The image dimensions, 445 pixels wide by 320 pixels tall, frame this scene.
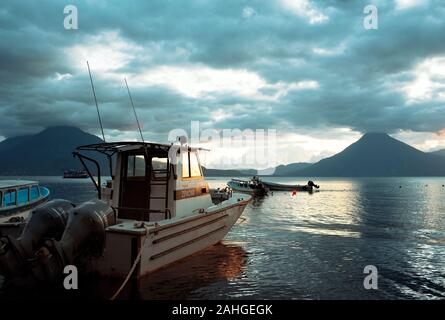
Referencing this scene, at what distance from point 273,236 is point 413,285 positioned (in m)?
9.51

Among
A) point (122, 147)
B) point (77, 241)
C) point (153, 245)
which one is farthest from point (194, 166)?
point (77, 241)

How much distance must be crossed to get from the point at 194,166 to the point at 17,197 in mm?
14979

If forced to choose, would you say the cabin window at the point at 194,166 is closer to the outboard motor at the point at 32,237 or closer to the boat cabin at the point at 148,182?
the boat cabin at the point at 148,182

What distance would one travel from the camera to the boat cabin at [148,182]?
11.8 meters

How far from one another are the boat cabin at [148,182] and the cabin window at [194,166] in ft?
1.20

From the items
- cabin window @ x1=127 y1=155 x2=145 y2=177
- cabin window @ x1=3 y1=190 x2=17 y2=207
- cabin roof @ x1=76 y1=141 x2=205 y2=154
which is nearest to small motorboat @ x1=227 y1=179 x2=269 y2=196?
cabin window @ x1=3 y1=190 x2=17 y2=207

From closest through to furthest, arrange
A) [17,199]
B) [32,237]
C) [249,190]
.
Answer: [32,237]
[17,199]
[249,190]

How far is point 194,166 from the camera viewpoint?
44.5 ft

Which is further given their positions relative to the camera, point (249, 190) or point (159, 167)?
point (249, 190)

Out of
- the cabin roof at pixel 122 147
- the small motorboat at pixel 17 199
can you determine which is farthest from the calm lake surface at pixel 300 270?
the small motorboat at pixel 17 199

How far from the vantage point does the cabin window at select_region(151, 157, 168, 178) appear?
12.3 m

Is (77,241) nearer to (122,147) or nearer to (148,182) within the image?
(148,182)
